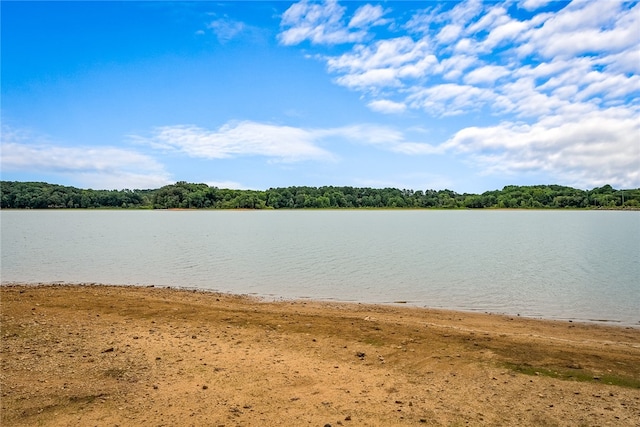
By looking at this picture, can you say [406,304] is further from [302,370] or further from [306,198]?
[306,198]

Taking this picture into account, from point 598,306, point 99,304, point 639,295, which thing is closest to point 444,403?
point 99,304

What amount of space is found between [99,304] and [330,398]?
9.35 meters

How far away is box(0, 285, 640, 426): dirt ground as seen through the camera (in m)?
5.84

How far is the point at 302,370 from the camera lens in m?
7.46

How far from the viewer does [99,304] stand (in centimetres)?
1280

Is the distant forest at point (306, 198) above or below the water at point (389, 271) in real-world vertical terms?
above

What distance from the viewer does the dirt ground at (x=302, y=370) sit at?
5840 millimetres

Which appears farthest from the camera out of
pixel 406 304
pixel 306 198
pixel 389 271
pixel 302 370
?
pixel 306 198

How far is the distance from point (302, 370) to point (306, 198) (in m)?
169

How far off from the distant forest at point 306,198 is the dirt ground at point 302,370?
15689cm

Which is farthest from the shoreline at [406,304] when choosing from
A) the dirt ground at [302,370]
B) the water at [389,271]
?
the dirt ground at [302,370]

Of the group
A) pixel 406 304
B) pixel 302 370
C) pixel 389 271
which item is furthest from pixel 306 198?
pixel 302 370

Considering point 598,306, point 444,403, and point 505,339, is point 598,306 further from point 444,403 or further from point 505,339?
point 444,403

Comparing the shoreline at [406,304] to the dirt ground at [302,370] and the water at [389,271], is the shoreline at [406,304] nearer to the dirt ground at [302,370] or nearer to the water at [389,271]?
the water at [389,271]
